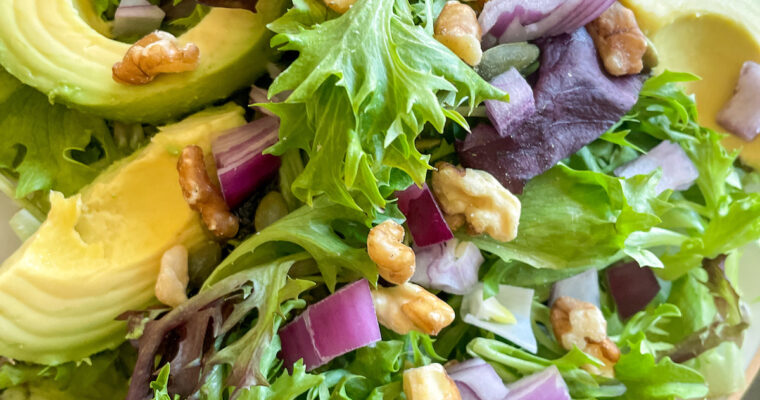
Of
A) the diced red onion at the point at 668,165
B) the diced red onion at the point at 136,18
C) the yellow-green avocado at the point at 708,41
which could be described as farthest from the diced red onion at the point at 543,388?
the diced red onion at the point at 136,18

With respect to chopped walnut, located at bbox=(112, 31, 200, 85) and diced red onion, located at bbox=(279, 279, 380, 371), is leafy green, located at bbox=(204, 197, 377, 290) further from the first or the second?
chopped walnut, located at bbox=(112, 31, 200, 85)

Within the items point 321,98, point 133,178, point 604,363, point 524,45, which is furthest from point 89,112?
point 604,363

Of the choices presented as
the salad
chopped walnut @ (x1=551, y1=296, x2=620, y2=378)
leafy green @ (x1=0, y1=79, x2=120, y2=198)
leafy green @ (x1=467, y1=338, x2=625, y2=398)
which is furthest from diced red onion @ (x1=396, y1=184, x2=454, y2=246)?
leafy green @ (x1=0, y1=79, x2=120, y2=198)

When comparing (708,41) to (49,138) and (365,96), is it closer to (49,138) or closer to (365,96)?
(365,96)

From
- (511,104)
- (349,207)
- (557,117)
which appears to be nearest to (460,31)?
(511,104)

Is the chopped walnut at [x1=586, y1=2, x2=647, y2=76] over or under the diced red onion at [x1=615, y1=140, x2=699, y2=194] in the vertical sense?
over

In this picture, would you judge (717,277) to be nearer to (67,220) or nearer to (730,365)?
(730,365)

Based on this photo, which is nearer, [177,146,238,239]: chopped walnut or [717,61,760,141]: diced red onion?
[177,146,238,239]: chopped walnut
